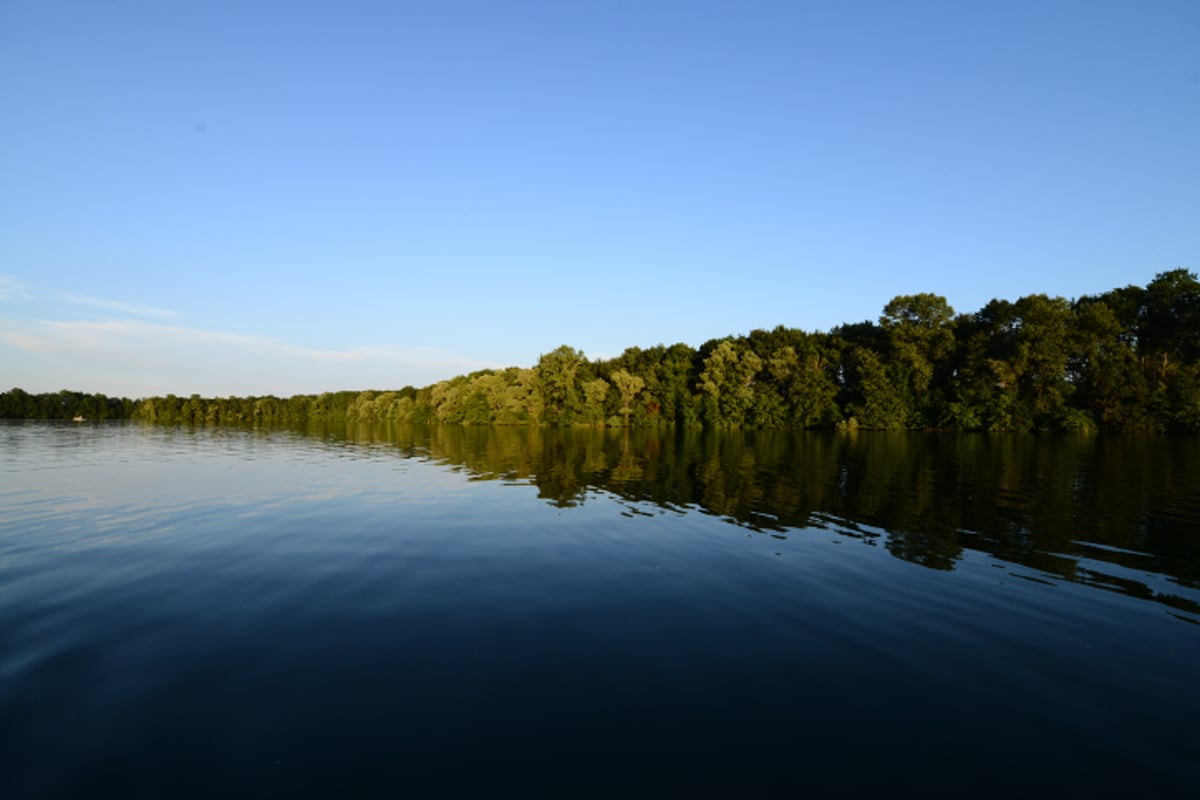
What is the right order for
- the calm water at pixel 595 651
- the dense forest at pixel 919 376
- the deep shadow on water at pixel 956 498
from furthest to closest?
the dense forest at pixel 919 376
the deep shadow on water at pixel 956 498
the calm water at pixel 595 651

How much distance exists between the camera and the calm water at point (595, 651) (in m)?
5.95

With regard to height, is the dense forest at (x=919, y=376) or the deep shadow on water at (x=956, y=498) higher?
the dense forest at (x=919, y=376)

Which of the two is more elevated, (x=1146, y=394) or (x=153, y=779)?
(x=1146, y=394)

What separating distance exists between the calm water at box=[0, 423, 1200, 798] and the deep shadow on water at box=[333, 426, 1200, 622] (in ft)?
0.76

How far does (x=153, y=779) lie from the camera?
5.64 metres

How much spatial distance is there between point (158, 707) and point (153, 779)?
1767 millimetres

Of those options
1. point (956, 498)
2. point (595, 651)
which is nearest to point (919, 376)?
point (956, 498)

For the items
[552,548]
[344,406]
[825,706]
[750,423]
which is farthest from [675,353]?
[344,406]

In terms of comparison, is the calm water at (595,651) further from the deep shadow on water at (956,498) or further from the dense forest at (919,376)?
the dense forest at (919,376)

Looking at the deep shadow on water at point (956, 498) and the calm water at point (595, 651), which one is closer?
the calm water at point (595, 651)

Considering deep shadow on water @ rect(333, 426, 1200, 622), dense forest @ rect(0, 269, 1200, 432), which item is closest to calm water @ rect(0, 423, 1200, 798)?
deep shadow on water @ rect(333, 426, 1200, 622)

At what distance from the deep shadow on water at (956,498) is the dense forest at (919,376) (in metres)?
45.2

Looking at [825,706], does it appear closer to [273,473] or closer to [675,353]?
[273,473]

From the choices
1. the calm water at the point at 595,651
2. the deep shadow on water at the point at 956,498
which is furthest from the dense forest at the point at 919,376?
Result: the calm water at the point at 595,651
